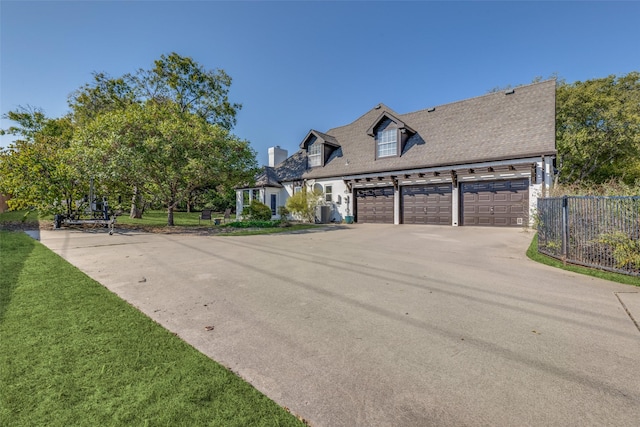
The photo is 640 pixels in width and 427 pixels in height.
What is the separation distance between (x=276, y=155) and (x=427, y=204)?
16.2 metres

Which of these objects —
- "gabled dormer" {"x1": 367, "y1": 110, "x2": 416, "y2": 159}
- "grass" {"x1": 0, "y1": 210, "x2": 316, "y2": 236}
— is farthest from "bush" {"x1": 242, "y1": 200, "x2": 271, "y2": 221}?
"gabled dormer" {"x1": 367, "y1": 110, "x2": 416, "y2": 159}

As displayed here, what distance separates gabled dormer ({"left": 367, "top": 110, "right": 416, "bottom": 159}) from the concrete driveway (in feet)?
43.6

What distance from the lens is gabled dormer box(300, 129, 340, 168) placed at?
22.0 metres

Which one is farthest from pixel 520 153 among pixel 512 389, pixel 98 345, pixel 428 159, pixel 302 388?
pixel 98 345

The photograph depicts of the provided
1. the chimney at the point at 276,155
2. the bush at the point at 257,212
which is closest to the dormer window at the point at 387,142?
the bush at the point at 257,212

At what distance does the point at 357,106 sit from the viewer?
78.2 feet

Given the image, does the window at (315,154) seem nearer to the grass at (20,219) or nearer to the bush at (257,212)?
the bush at (257,212)

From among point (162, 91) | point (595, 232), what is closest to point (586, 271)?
point (595, 232)

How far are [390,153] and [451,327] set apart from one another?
16.8 metres

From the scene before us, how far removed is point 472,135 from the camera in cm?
1633

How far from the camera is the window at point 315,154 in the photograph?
22.2 metres

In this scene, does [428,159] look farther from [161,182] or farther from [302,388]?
[302,388]

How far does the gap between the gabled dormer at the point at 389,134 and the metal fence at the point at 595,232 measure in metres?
12.2

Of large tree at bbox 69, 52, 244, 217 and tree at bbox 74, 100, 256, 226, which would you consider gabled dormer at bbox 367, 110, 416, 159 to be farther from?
large tree at bbox 69, 52, 244, 217
